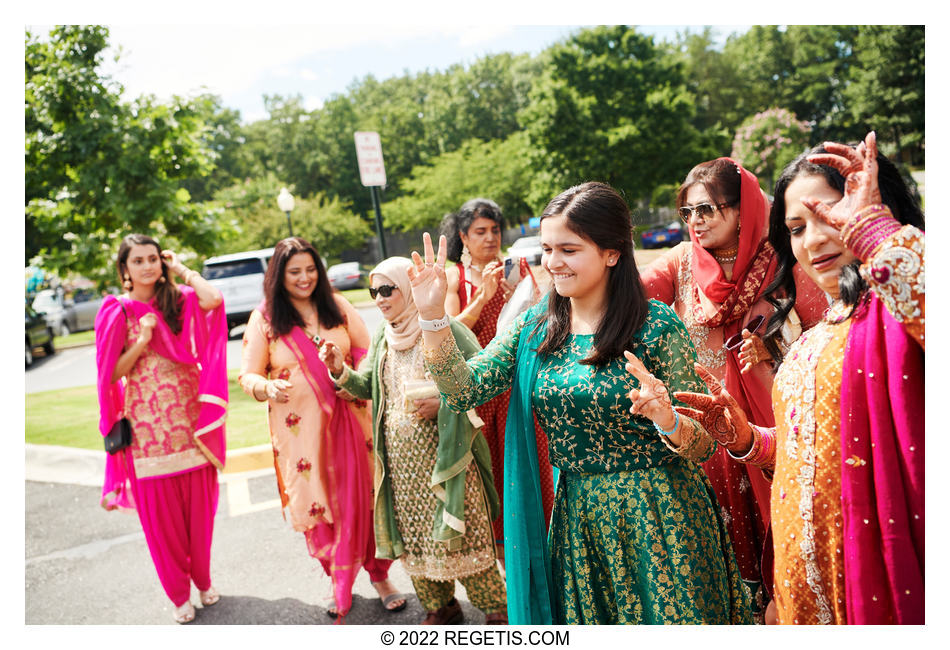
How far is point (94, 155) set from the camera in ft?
23.9

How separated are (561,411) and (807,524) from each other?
680mm

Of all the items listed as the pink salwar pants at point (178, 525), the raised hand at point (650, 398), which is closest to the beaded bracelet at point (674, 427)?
the raised hand at point (650, 398)

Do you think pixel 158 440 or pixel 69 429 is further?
pixel 69 429

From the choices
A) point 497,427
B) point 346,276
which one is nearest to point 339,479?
point 497,427

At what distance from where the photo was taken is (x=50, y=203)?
24.5ft

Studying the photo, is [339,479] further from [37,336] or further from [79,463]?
[37,336]

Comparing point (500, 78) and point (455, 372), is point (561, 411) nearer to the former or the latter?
point (455, 372)

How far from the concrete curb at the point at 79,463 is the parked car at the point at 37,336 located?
8.89 meters

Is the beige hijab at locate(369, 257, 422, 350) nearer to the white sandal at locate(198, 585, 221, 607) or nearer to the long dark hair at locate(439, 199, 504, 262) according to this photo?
the long dark hair at locate(439, 199, 504, 262)

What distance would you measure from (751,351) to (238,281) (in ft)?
44.7

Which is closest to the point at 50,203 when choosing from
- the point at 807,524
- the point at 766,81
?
the point at 807,524

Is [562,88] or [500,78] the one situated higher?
[500,78]

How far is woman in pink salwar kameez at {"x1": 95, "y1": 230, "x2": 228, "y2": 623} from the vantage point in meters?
3.67

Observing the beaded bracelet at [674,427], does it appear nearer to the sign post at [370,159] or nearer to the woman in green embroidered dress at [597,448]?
the woman in green embroidered dress at [597,448]
